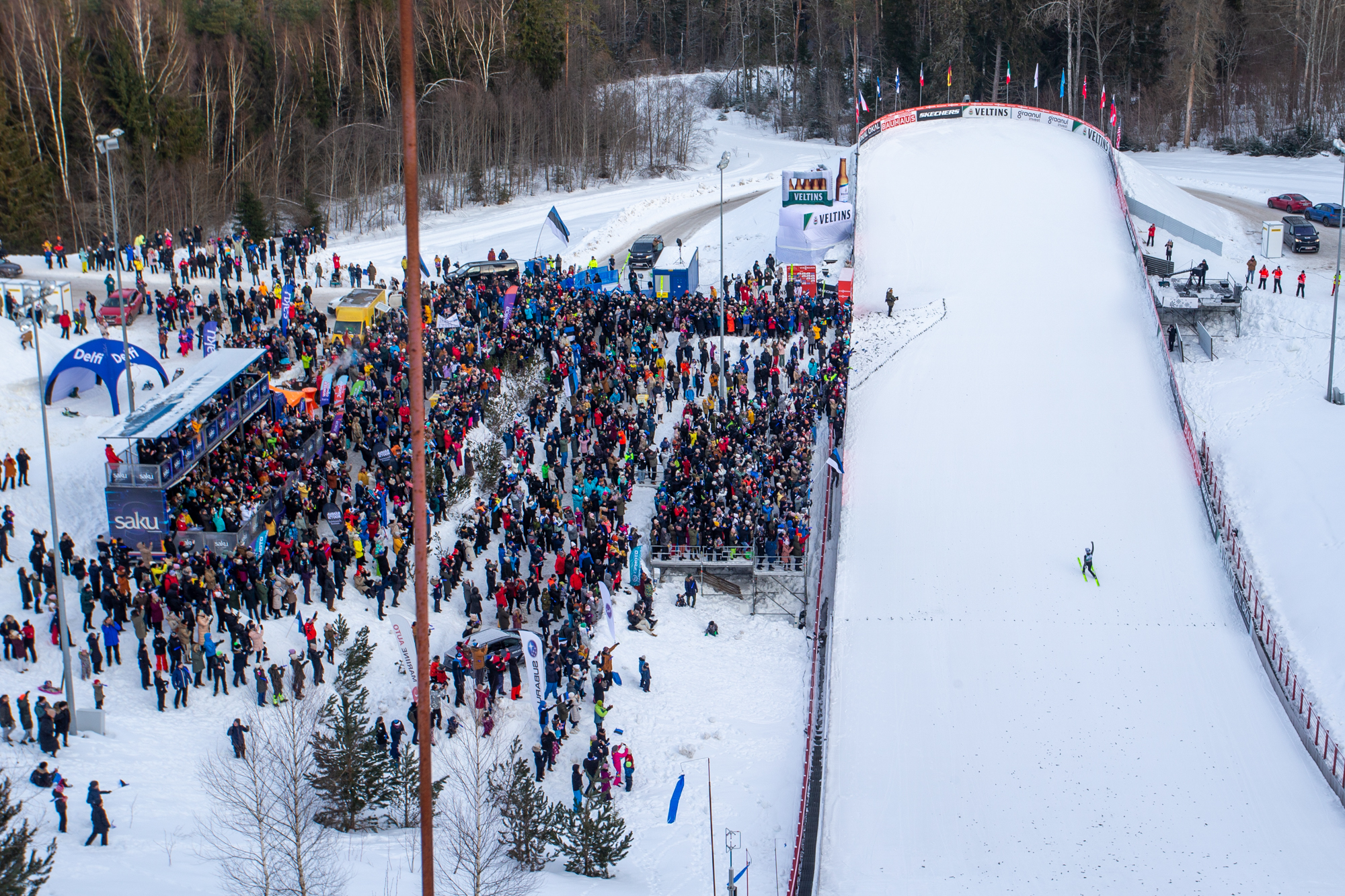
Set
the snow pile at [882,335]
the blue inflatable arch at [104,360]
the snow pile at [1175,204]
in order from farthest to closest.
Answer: the snow pile at [1175,204] < the snow pile at [882,335] < the blue inflatable arch at [104,360]

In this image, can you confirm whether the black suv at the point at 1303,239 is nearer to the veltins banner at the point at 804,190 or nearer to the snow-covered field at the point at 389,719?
the veltins banner at the point at 804,190

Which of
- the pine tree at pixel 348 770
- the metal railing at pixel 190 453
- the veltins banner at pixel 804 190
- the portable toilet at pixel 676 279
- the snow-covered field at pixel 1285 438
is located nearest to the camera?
the pine tree at pixel 348 770

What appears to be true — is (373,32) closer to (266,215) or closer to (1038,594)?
(266,215)

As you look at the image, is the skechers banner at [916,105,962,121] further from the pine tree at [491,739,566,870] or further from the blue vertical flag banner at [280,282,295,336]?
the pine tree at [491,739,566,870]

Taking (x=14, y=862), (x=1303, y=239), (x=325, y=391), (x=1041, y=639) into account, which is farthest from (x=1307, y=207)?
(x=14, y=862)

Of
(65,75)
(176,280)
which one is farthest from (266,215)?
(176,280)

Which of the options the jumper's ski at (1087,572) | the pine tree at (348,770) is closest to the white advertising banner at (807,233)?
the jumper's ski at (1087,572)

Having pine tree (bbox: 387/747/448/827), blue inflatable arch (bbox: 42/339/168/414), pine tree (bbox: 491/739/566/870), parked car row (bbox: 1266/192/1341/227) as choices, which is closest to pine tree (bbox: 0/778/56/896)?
pine tree (bbox: 387/747/448/827)

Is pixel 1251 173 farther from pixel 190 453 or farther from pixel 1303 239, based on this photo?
pixel 190 453
